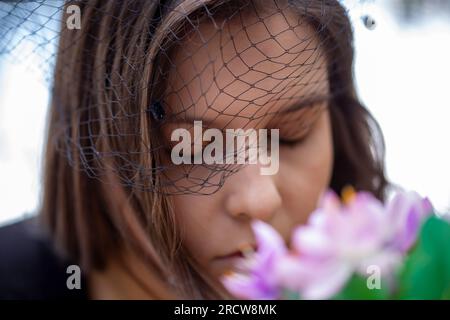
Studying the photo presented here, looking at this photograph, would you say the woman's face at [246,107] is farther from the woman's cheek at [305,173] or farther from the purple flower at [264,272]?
the purple flower at [264,272]

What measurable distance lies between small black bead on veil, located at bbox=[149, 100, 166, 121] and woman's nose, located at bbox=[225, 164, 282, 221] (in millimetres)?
134

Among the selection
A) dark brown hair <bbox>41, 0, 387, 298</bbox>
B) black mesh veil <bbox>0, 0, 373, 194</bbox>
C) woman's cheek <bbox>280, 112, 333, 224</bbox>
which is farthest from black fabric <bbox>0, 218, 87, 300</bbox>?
woman's cheek <bbox>280, 112, 333, 224</bbox>

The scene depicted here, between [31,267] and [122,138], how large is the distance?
49 cm

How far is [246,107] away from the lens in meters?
0.78

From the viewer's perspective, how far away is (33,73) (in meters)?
1.00

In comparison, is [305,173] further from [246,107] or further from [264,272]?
[264,272]

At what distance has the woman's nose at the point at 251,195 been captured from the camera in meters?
0.80

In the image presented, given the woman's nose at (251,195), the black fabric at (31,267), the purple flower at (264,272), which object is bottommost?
the black fabric at (31,267)

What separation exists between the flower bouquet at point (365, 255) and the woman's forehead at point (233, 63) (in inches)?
12.4

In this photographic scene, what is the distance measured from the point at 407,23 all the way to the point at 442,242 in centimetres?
140

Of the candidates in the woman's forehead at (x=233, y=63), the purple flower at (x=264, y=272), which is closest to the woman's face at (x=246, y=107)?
the woman's forehead at (x=233, y=63)

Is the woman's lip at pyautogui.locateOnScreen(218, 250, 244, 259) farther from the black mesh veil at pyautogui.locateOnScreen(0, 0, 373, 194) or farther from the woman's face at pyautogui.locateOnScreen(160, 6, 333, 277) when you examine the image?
the black mesh veil at pyautogui.locateOnScreen(0, 0, 373, 194)
